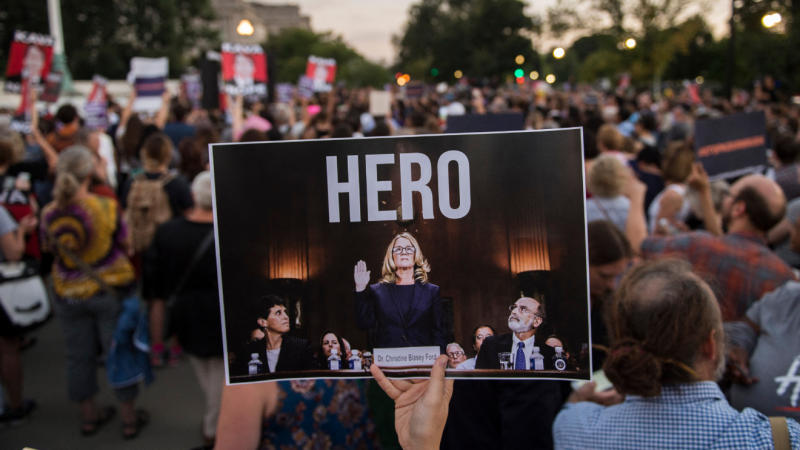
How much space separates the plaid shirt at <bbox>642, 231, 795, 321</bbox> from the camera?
9.12 ft

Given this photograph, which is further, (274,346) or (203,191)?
(203,191)

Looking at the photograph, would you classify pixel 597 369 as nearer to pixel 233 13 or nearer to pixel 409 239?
pixel 409 239

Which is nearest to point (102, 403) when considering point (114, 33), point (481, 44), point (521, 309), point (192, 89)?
point (521, 309)

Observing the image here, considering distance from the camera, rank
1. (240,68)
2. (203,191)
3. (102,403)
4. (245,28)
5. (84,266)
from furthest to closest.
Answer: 1. (245,28)
2. (240,68)
3. (102,403)
4. (84,266)
5. (203,191)

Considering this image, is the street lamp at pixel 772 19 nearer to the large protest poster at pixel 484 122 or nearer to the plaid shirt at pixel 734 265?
the large protest poster at pixel 484 122

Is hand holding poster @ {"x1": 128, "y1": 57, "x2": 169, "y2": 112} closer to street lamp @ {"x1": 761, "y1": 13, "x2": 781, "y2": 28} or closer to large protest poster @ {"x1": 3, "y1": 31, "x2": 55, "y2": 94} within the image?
large protest poster @ {"x1": 3, "y1": 31, "x2": 55, "y2": 94}

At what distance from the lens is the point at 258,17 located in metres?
115

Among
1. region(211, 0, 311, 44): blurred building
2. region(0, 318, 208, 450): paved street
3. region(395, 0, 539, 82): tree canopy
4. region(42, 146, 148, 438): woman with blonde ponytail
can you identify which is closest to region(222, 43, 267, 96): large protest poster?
region(0, 318, 208, 450): paved street

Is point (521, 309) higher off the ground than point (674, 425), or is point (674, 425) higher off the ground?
point (521, 309)

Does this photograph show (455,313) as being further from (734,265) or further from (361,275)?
(734,265)

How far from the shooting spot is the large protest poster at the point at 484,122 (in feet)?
14.5

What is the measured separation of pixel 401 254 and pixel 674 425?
3.07 feet

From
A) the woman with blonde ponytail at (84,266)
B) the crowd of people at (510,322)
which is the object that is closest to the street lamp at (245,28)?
the crowd of people at (510,322)

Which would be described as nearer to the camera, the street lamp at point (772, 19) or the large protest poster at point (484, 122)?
the large protest poster at point (484, 122)
